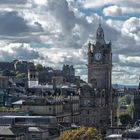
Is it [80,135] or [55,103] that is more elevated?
[55,103]

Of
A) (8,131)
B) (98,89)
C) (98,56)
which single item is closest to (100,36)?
(98,56)

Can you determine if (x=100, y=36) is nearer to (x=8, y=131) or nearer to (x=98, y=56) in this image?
(x=98, y=56)

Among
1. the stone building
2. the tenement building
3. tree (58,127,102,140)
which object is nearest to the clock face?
the tenement building

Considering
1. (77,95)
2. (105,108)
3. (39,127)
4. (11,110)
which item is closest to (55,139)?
(39,127)

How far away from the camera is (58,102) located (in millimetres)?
129875

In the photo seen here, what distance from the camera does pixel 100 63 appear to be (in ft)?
542

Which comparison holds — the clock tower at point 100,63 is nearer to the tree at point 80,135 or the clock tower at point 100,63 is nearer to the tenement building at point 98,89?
the tenement building at point 98,89

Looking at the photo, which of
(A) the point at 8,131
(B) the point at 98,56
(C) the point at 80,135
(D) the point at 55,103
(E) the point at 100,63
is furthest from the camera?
(B) the point at 98,56

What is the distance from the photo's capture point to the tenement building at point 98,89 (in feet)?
493

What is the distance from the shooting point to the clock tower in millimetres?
164750

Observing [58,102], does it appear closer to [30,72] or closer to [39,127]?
[39,127]

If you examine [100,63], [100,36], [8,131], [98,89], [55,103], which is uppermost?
[100,36]

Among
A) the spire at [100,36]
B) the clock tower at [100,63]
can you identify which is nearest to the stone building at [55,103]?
the clock tower at [100,63]

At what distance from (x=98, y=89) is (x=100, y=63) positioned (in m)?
8.66
